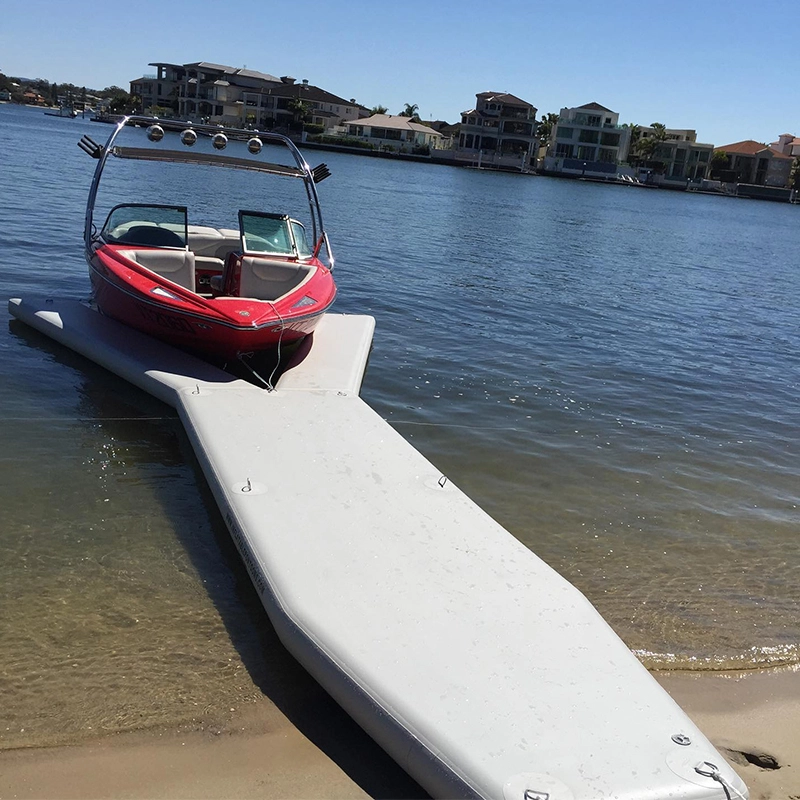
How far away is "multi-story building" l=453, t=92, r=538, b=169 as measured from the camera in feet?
321

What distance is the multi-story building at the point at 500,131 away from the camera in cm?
9788

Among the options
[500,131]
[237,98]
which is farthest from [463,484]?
[237,98]

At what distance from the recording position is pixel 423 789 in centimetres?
382

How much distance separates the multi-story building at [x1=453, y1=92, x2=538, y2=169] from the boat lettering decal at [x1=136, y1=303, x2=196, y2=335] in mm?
93406

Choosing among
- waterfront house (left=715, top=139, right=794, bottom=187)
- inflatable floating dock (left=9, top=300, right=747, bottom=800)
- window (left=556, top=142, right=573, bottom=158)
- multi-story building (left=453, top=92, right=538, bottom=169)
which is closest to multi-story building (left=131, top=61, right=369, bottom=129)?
multi-story building (left=453, top=92, right=538, bottom=169)

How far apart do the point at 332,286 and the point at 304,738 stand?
22.2ft

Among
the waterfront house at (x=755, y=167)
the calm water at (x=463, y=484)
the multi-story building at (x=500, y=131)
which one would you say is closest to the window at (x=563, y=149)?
the multi-story building at (x=500, y=131)

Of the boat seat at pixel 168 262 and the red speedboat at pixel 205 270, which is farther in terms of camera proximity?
the boat seat at pixel 168 262

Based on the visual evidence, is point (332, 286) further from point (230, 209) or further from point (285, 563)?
point (230, 209)

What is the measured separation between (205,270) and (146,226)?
1.17 meters

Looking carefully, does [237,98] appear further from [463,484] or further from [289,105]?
[463,484]

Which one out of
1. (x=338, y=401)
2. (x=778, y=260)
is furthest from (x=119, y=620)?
(x=778, y=260)

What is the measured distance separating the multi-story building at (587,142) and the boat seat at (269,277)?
9500cm

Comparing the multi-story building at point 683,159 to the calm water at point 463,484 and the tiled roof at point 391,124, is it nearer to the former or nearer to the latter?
the tiled roof at point 391,124
